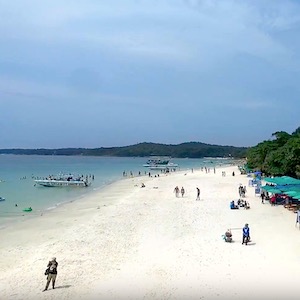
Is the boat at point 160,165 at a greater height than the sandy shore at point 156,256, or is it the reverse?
the boat at point 160,165

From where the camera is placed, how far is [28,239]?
2072cm

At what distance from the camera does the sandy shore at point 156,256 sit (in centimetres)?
1194

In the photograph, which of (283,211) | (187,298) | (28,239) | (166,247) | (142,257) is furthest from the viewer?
(283,211)

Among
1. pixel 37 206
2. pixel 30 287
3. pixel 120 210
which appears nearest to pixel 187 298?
pixel 30 287

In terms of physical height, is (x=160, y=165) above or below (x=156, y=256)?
above

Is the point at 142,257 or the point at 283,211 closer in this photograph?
the point at 142,257

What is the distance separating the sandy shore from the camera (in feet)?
39.2

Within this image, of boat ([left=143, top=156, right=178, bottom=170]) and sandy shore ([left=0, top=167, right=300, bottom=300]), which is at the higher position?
boat ([left=143, top=156, right=178, bottom=170])

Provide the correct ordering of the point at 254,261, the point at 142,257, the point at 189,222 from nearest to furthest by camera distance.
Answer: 1. the point at 254,261
2. the point at 142,257
3. the point at 189,222

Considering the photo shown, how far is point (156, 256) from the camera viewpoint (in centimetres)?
1575

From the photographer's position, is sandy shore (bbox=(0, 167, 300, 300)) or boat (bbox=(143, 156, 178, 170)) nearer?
sandy shore (bbox=(0, 167, 300, 300))

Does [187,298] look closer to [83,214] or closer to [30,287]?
[30,287]

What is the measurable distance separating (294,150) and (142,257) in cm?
2742

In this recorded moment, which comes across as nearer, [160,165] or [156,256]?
[156,256]
